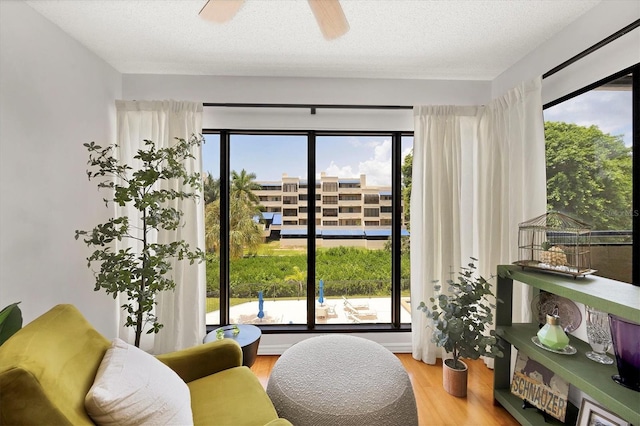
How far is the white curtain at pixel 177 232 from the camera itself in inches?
103

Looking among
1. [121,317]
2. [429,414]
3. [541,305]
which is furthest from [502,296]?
[121,317]

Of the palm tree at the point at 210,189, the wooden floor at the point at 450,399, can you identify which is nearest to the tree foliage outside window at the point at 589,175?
the wooden floor at the point at 450,399

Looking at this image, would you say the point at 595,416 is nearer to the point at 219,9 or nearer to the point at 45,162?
the point at 219,9

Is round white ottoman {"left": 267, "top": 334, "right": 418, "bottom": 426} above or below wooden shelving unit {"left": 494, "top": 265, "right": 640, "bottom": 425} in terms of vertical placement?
below

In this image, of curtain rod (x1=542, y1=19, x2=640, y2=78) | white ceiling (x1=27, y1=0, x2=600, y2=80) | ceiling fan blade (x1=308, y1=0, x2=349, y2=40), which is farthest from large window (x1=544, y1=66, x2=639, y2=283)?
ceiling fan blade (x1=308, y1=0, x2=349, y2=40)

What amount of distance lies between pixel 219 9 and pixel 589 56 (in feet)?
7.39

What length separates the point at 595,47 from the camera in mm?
1761

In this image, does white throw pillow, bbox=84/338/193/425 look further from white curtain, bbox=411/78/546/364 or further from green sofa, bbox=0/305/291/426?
white curtain, bbox=411/78/546/364

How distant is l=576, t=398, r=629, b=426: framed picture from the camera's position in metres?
1.50

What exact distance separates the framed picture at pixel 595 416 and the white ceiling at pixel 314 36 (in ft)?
7.63

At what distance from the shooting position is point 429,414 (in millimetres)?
2035

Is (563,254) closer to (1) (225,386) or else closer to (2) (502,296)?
(2) (502,296)

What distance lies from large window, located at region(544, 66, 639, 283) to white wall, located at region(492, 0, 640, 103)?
7 centimetres

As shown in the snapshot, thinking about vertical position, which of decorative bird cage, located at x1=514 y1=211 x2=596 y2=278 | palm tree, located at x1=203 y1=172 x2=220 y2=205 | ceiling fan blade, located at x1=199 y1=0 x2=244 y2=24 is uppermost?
ceiling fan blade, located at x1=199 y1=0 x2=244 y2=24
